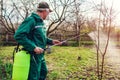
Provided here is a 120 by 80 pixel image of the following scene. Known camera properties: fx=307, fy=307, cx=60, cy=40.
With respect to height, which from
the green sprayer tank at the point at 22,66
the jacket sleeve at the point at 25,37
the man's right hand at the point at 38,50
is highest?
the jacket sleeve at the point at 25,37

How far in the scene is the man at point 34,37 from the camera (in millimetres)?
4613

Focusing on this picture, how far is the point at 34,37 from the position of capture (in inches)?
188

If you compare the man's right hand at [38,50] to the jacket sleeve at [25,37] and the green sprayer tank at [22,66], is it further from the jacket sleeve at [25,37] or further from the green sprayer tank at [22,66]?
the green sprayer tank at [22,66]

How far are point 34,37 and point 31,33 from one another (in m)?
0.08

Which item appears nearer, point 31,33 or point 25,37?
point 25,37

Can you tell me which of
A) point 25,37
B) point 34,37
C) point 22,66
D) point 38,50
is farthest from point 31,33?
point 22,66

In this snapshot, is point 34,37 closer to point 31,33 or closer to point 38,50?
point 31,33

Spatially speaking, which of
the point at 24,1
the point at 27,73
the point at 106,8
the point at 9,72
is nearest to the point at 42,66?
the point at 27,73

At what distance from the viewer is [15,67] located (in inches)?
186

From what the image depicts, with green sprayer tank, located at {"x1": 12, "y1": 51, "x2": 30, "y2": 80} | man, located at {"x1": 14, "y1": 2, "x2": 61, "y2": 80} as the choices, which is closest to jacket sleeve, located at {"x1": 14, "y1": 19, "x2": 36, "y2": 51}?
man, located at {"x1": 14, "y1": 2, "x2": 61, "y2": 80}

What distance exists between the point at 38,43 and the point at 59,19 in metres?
9.83

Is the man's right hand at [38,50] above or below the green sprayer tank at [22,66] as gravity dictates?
above

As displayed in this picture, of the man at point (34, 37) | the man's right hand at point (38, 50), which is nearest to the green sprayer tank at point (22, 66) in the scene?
the man at point (34, 37)

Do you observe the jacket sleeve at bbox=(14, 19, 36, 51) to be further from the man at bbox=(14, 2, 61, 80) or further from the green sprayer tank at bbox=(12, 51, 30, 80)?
the green sprayer tank at bbox=(12, 51, 30, 80)
